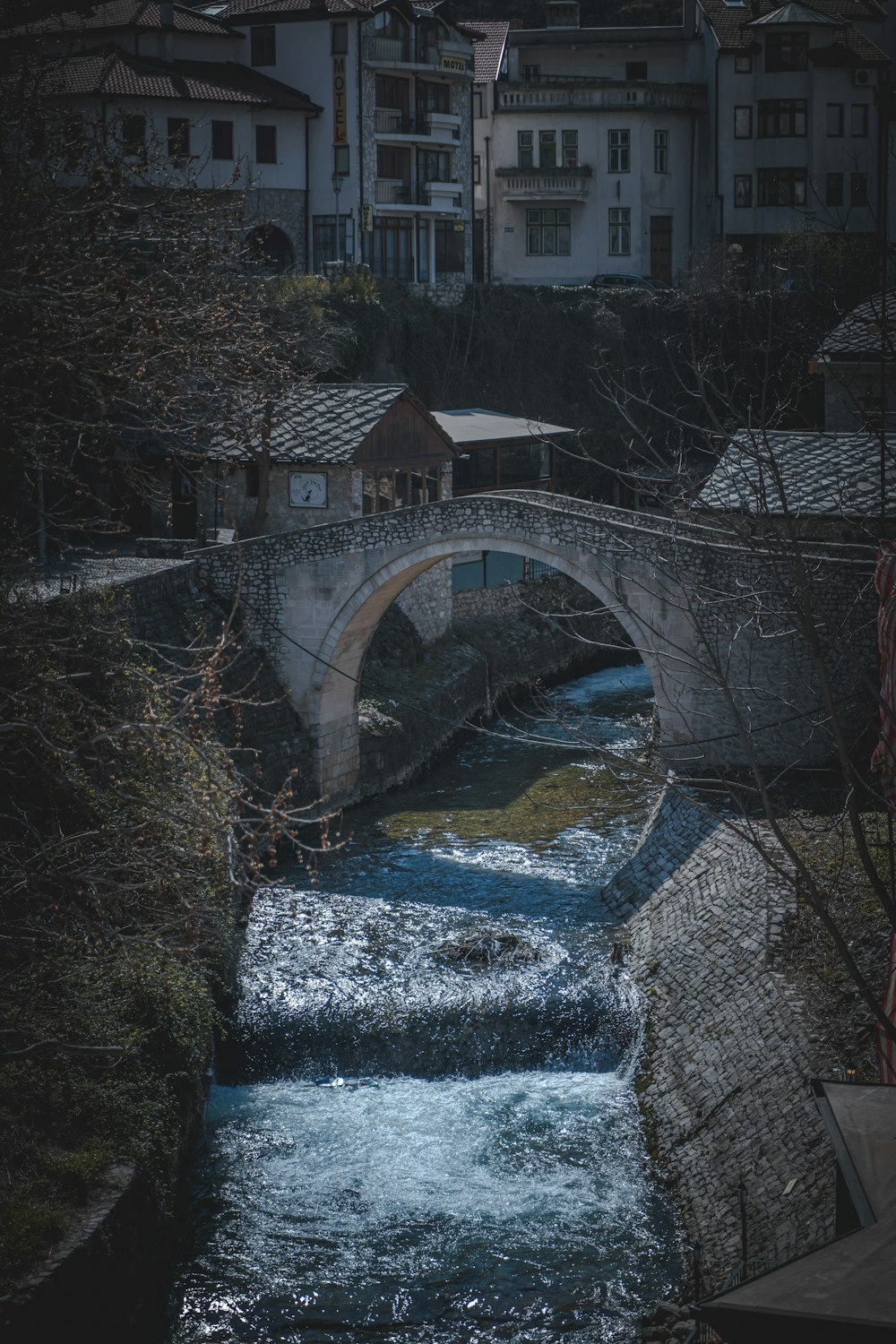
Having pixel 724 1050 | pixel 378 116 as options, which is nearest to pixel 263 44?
pixel 378 116

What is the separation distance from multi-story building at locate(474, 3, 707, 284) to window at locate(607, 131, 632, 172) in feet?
0.10

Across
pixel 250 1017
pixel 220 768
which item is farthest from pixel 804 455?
pixel 220 768

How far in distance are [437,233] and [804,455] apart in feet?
88.1

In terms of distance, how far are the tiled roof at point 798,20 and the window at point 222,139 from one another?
16.5 m

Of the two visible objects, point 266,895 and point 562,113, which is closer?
point 266,895

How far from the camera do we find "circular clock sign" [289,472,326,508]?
27000mm

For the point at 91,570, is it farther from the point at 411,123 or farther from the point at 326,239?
the point at 411,123

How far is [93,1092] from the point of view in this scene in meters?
13.2

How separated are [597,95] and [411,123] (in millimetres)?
7756

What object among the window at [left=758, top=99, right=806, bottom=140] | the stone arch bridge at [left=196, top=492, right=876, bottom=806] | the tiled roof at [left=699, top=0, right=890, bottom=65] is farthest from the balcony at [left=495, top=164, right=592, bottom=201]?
the stone arch bridge at [left=196, top=492, right=876, bottom=806]

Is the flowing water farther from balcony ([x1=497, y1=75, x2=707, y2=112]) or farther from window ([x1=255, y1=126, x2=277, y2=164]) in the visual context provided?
balcony ([x1=497, y1=75, x2=707, y2=112])

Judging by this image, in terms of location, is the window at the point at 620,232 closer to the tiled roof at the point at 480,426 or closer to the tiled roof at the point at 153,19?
the tiled roof at the point at 480,426

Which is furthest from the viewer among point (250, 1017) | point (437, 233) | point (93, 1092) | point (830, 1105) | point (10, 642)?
point (437, 233)

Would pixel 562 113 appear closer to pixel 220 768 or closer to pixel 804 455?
pixel 804 455
